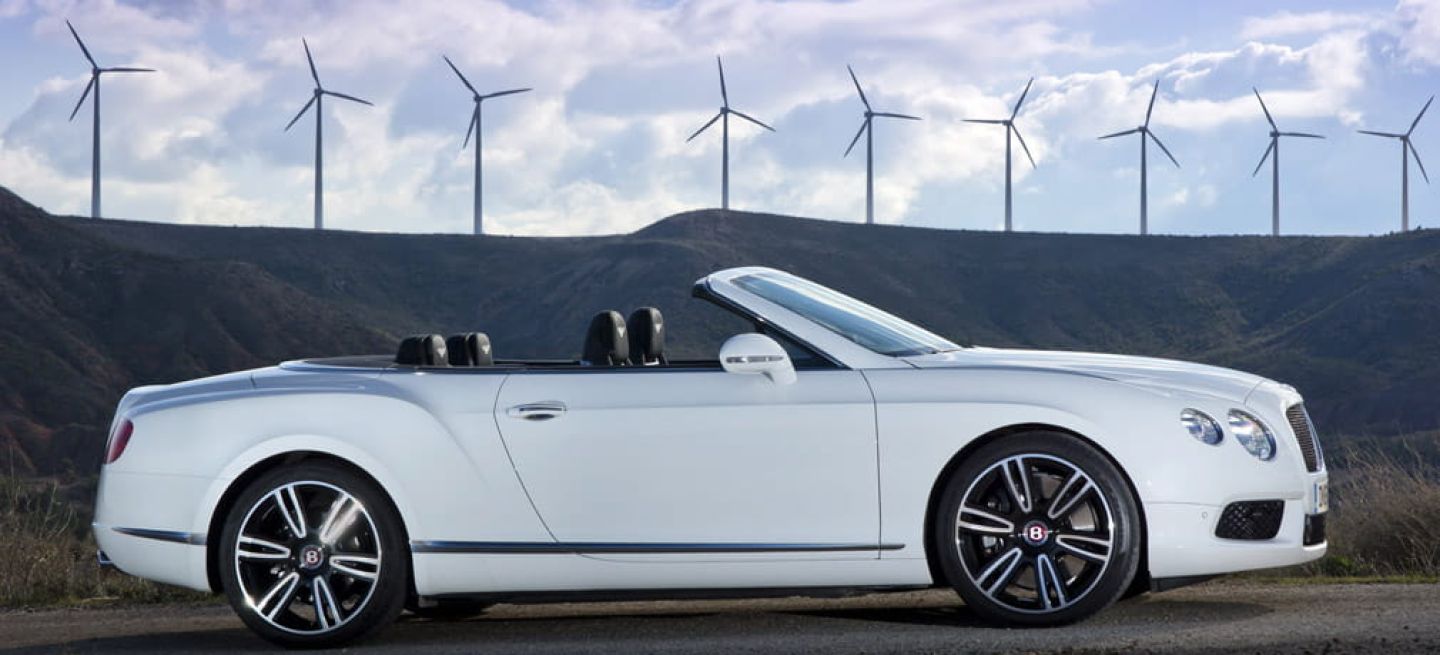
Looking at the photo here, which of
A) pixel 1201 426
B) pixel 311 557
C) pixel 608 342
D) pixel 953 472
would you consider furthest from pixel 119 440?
pixel 1201 426

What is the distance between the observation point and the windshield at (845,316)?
22.7 ft

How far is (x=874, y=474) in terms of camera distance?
21.6 feet

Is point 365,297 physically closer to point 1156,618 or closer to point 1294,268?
point 1294,268

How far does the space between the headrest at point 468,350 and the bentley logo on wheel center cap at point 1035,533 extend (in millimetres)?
2408

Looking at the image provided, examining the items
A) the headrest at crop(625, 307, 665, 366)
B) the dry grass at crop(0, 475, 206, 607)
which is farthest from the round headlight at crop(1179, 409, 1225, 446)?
the dry grass at crop(0, 475, 206, 607)

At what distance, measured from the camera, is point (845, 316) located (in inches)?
281

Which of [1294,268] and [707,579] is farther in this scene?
[1294,268]

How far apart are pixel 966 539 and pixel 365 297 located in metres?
103

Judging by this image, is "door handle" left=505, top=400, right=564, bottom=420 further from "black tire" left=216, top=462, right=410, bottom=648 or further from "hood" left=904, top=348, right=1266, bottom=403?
"hood" left=904, top=348, right=1266, bottom=403

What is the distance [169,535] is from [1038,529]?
3310mm

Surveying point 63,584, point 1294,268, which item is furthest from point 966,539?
point 1294,268

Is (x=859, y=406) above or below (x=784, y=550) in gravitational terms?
above

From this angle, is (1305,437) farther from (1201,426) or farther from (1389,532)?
(1389,532)

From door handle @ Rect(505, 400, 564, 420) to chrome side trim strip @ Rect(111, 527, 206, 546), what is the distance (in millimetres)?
1310
